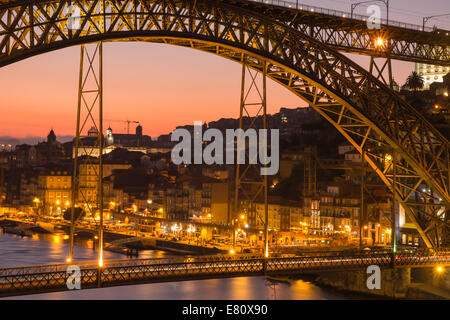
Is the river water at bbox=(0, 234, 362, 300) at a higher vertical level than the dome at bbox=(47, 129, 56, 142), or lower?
lower

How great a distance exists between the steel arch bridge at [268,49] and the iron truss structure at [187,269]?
247 centimetres

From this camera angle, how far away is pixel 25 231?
249 ft

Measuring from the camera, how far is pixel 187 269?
20.9 meters

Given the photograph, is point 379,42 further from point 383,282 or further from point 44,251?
point 44,251

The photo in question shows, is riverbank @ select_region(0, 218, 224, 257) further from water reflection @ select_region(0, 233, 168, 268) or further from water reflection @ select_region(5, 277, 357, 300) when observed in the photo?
water reflection @ select_region(5, 277, 357, 300)

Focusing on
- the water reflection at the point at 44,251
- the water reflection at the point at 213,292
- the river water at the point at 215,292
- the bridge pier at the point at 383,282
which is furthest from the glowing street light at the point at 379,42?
the water reflection at the point at 44,251

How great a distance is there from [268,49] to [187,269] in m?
7.44

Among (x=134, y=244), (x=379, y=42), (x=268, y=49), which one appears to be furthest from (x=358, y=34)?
(x=134, y=244)

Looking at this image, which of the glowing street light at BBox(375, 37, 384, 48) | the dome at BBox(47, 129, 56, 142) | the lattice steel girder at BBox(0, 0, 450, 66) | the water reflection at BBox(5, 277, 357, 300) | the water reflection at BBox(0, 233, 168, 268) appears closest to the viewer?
the lattice steel girder at BBox(0, 0, 450, 66)

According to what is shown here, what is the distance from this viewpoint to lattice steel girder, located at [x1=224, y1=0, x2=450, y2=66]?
2703cm

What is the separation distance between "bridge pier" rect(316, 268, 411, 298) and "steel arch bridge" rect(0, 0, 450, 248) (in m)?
4.52

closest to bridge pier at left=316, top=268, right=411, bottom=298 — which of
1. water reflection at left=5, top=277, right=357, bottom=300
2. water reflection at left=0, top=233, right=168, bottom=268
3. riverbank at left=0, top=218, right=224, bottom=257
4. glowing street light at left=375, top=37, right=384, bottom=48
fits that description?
water reflection at left=5, top=277, right=357, bottom=300
